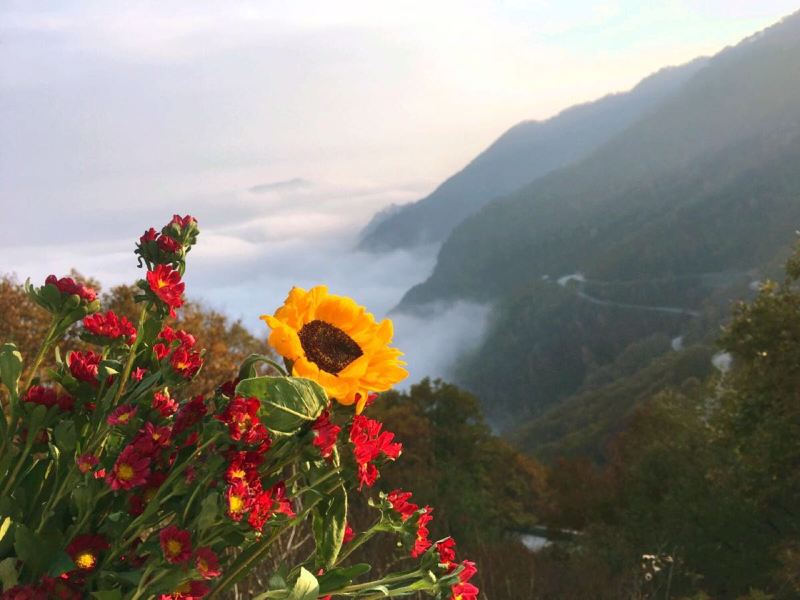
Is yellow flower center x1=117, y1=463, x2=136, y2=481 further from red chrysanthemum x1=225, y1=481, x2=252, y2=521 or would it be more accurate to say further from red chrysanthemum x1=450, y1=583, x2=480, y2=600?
red chrysanthemum x1=450, y1=583, x2=480, y2=600

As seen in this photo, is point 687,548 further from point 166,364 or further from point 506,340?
point 506,340

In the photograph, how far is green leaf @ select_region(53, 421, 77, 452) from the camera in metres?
1.37

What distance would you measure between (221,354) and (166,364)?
1056cm

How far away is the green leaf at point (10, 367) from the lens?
144cm

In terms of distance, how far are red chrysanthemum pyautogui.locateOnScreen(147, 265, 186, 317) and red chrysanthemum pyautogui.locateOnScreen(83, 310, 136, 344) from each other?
0.11 metres

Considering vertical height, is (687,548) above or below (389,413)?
below

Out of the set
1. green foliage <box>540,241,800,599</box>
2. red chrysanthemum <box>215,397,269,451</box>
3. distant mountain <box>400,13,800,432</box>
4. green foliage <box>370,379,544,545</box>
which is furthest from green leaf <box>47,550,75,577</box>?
distant mountain <box>400,13,800,432</box>

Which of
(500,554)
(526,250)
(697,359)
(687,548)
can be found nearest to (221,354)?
(500,554)

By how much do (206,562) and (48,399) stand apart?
480mm

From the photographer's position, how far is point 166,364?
1434 mm

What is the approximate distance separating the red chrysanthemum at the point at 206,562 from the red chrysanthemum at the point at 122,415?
10.1 inches

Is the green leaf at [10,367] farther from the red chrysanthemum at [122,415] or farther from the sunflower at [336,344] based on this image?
the sunflower at [336,344]

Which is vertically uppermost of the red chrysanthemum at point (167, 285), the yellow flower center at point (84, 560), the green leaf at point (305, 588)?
the red chrysanthemum at point (167, 285)

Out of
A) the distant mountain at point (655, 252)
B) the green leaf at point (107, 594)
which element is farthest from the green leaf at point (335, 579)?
the distant mountain at point (655, 252)
